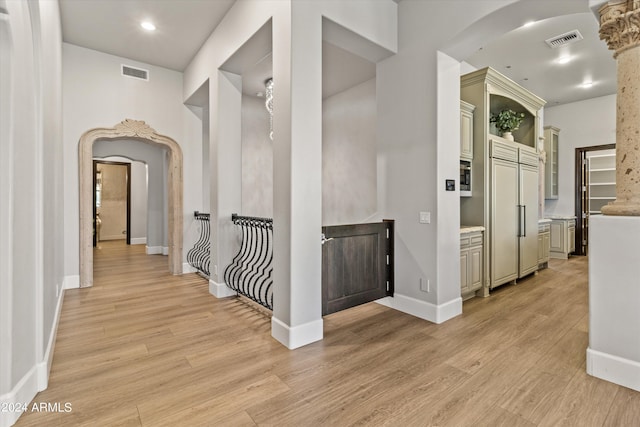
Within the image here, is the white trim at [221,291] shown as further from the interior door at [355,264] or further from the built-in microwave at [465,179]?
the built-in microwave at [465,179]

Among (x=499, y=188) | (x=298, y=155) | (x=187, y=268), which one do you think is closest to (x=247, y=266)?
(x=298, y=155)

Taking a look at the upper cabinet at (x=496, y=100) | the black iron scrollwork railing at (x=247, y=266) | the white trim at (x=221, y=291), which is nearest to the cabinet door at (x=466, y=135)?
the upper cabinet at (x=496, y=100)

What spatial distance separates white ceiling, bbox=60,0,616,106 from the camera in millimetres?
3843

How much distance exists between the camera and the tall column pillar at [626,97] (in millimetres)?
2105

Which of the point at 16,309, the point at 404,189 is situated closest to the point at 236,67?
the point at 404,189

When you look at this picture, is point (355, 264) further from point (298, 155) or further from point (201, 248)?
point (201, 248)

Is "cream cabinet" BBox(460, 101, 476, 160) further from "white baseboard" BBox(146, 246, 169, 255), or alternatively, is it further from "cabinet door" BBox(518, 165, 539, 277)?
"white baseboard" BBox(146, 246, 169, 255)

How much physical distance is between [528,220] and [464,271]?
206cm

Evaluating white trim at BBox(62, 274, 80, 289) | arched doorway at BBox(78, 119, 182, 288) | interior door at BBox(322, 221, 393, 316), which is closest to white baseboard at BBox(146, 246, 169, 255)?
arched doorway at BBox(78, 119, 182, 288)

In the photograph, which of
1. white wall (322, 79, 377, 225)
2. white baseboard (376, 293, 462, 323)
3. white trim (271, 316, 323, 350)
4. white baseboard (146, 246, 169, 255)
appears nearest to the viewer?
white trim (271, 316, 323, 350)

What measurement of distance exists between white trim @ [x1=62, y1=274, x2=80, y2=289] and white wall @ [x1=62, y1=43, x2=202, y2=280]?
5cm

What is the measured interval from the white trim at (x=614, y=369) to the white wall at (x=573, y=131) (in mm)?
6639

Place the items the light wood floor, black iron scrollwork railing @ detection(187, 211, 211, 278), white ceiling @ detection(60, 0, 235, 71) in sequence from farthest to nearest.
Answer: black iron scrollwork railing @ detection(187, 211, 211, 278) → white ceiling @ detection(60, 0, 235, 71) → the light wood floor

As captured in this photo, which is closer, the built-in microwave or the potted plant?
the built-in microwave
